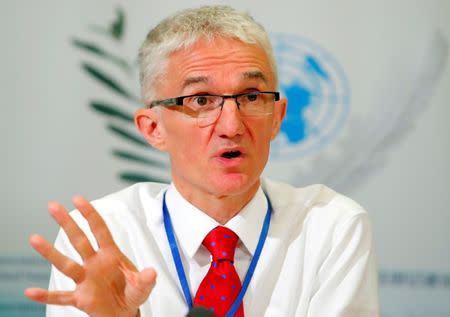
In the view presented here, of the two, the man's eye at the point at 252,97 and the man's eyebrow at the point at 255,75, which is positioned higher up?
the man's eyebrow at the point at 255,75

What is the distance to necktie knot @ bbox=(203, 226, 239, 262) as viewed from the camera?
182cm

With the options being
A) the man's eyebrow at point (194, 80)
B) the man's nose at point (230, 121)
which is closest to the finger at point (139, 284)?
the man's nose at point (230, 121)

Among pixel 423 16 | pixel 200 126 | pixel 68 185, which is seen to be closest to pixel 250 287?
pixel 200 126

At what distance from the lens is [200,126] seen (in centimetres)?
180

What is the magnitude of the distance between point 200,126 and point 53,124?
1.58 m

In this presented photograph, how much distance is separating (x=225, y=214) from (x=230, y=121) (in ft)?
1.08

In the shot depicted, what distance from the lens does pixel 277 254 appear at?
1907 mm

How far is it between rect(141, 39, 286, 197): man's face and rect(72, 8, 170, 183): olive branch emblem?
4.12 feet

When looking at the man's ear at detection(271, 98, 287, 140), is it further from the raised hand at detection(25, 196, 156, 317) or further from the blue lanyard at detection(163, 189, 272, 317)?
the raised hand at detection(25, 196, 156, 317)

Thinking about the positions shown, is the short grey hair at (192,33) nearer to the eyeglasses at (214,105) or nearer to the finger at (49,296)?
the eyeglasses at (214,105)

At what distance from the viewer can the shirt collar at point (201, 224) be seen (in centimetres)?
188

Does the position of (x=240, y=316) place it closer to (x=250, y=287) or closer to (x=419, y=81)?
(x=250, y=287)

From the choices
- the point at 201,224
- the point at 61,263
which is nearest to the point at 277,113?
the point at 201,224

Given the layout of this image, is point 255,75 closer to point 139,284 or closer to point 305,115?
point 139,284
